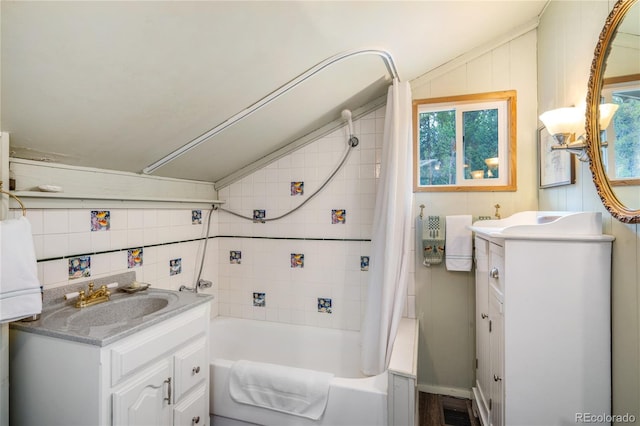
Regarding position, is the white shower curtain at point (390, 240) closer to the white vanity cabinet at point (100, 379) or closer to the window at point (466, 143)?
the window at point (466, 143)

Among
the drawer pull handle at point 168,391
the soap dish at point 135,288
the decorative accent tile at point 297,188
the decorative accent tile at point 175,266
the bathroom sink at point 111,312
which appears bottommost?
the drawer pull handle at point 168,391

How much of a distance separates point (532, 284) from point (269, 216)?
1.79 meters

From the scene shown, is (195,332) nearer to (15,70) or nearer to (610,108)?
(15,70)

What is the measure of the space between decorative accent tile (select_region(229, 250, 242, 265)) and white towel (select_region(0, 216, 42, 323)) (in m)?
1.51

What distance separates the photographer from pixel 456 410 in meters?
1.94

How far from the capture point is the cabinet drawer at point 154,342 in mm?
1110

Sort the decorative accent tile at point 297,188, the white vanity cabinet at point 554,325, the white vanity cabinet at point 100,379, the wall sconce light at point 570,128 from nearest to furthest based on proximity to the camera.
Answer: the white vanity cabinet at point 100,379 < the white vanity cabinet at point 554,325 < the wall sconce light at point 570,128 < the decorative accent tile at point 297,188

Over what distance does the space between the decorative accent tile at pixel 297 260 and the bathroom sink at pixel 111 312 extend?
37.7 inches

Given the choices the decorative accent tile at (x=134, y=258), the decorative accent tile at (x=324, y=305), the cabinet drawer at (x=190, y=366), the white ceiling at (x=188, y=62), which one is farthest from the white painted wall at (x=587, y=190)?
the decorative accent tile at (x=134, y=258)

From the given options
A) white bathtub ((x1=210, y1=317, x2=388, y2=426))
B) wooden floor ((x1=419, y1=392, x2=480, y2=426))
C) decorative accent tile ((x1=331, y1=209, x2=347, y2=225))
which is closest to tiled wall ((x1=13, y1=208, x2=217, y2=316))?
white bathtub ((x1=210, y1=317, x2=388, y2=426))

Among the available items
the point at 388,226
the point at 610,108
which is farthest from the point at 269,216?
the point at 610,108

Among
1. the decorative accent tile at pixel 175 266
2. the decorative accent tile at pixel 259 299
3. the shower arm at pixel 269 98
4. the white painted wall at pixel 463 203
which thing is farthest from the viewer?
the decorative accent tile at pixel 259 299

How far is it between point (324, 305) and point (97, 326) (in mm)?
1483

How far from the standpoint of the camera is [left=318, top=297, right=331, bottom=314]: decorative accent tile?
2320mm
